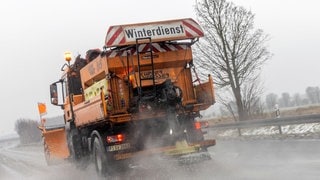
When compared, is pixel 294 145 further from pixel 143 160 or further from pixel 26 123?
pixel 26 123

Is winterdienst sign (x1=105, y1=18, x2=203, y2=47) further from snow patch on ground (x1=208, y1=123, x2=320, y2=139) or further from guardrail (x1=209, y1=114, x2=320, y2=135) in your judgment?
guardrail (x1=209, y1=114, x2=320, y2=135)

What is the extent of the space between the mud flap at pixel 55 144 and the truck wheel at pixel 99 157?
402 centimetres

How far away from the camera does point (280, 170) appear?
8531 millimetres

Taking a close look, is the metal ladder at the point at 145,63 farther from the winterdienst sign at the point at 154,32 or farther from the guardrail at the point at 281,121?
the guardrail at the point at 281,121

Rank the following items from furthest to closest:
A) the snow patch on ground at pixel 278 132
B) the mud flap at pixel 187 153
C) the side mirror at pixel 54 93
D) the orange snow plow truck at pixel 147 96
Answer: the snow patch on ground at pixel 278 132 → the side mirror at pixel 54 93 → the orange snow plow truck at pixel 147 96 → the mud flap at pixel 187 153

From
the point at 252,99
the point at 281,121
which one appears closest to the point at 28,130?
the point at 252,99

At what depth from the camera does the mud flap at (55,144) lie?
46.0 ft

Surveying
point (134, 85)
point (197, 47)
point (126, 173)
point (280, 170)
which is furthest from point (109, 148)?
point (197, 47)

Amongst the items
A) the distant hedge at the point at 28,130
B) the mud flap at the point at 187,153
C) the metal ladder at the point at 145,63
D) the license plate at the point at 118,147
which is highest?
the distant hedge at the point at 28,130

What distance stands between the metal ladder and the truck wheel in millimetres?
1447

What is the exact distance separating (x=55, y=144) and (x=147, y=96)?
5958 mm

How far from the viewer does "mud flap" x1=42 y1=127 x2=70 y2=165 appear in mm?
14020

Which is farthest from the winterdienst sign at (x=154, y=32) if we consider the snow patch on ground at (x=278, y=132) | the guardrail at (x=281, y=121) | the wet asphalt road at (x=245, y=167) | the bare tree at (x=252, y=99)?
the bare tree at (x=252, y=99)

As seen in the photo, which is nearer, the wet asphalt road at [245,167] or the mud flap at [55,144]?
the wet asphalt road at [245,167]
